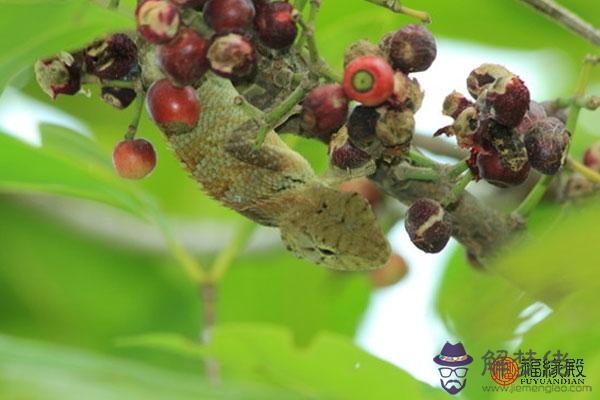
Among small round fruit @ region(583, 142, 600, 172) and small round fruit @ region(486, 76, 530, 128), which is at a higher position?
small round fruit @ region(583, 142, 600, 172)

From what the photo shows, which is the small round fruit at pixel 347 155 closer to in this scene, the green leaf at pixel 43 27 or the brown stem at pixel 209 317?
the green leaf at pixel 43 27

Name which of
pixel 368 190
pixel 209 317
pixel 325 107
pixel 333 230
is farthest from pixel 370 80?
pixel 368 190

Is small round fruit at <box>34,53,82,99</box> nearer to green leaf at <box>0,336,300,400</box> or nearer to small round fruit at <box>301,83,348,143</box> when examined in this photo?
small round fruit at <box>301,83,348,143</box>

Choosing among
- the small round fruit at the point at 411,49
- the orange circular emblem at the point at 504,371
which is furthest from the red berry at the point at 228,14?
the orange circular emblem at the point at 504,371

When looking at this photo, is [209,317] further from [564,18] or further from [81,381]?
[81,381]

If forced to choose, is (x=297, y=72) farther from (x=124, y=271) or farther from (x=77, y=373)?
(x=124, y=271)

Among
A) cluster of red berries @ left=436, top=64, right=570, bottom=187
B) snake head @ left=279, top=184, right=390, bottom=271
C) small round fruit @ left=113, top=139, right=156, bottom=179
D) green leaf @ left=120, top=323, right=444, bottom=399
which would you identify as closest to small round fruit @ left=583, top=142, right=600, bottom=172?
snake head @ left=279, top=184, right=390, bottom=271
